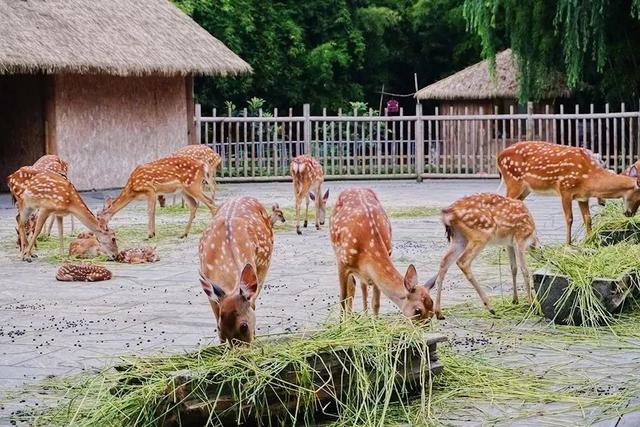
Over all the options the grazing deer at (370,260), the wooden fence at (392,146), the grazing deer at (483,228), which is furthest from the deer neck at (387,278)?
the wooden fence at (392,146)

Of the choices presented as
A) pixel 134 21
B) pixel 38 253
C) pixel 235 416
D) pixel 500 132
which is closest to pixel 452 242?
pixel 235 416

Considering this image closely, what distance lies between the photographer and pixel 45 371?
7.79m

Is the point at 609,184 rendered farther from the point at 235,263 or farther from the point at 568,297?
the point at 235,263

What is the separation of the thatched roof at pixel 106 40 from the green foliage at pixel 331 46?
20.9 ft

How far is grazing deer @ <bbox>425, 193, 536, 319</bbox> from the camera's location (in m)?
9.52

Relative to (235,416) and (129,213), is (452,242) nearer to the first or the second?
(235,416)

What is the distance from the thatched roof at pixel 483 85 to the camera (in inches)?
1189

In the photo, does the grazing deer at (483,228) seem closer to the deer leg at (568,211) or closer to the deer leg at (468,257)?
the deer leg at (468,257)

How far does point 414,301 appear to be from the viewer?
24.1ft

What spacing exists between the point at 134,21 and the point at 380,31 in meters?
12.6

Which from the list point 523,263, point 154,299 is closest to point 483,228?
point 523,263

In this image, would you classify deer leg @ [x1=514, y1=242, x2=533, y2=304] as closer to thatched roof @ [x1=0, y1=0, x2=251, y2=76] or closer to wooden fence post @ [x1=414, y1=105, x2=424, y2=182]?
thatched roof @ [x1=0, y1=0, x2=251, y2=76]

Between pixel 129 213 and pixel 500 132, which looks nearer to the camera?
pixel 129 213

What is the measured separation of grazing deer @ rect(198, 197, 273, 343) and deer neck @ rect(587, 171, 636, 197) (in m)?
5.46
